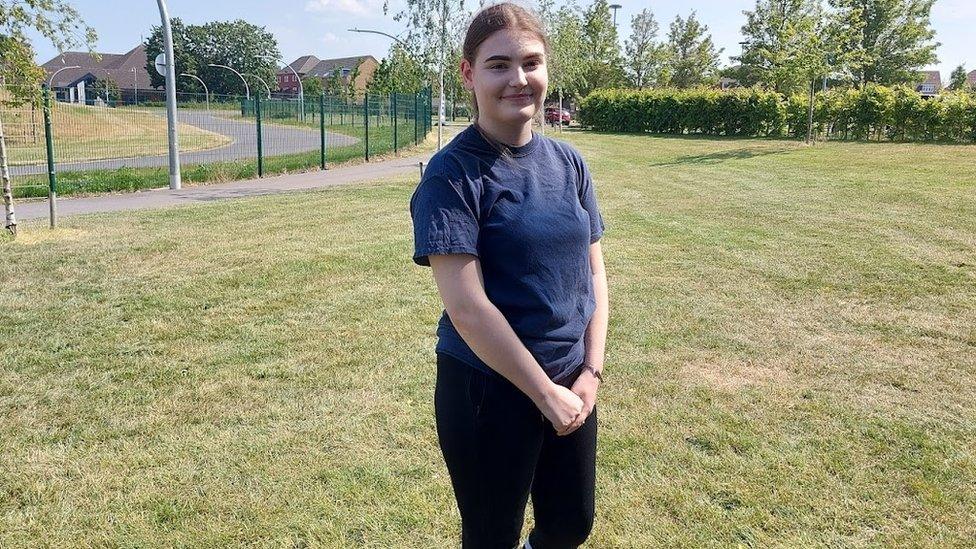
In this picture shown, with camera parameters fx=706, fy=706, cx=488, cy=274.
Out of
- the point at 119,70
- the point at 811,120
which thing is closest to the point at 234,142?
the point at 811,120

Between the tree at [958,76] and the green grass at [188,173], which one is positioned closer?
the green grass at [188,173]

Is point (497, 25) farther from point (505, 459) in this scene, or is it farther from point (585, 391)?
point (505, 459)

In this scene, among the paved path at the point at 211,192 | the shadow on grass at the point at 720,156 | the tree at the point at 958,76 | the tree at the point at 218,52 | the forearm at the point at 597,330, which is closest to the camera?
the forearm at the point at 597,330

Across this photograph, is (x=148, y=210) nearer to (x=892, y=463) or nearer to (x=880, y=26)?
(x=892, y=463)

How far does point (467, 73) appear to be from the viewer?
1.87m

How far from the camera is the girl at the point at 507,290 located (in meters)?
1.66

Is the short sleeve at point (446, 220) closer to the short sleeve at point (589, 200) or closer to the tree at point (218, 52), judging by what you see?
the short sleeve at point (589, 200)

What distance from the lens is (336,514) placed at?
2.94m

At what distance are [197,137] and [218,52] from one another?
75187 mm

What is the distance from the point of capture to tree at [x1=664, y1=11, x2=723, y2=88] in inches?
1976

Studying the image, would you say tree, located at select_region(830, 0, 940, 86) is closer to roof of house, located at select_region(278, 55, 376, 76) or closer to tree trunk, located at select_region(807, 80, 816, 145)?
tree trunk, located at select_region(807, 80, 816, 145)

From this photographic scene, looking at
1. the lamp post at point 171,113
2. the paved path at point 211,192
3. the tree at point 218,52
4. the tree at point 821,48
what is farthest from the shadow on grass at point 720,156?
the tree at point 218,52

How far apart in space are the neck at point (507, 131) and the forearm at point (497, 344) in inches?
17.0

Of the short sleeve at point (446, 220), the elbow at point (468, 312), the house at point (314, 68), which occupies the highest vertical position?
the house at point (314, 68)
